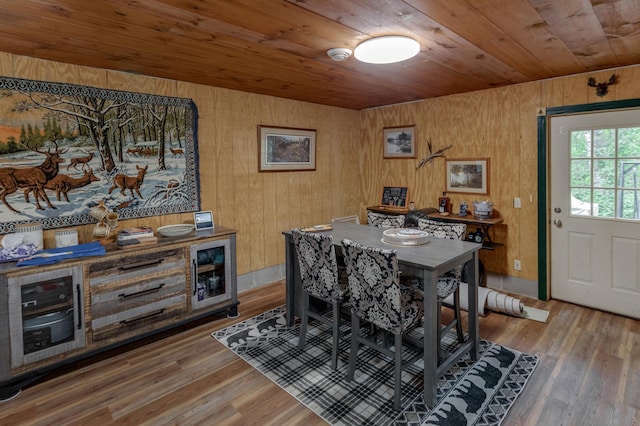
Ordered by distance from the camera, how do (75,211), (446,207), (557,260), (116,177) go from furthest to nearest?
(446,207), (557,260), (116,177), (75,211)

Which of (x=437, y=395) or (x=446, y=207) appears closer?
(x=437, y=395)

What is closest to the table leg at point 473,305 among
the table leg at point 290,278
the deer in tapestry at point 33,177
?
the table leg at point 290,278

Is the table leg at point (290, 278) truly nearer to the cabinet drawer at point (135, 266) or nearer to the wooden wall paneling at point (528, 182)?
the cabinet drawer at point (135, 266)

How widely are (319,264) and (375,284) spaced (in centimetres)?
55

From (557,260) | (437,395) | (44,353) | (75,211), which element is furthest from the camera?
(557,260)

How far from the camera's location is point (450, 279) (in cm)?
261

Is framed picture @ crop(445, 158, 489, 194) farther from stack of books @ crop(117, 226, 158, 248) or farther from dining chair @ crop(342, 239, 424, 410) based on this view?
stack of books @ crop(117, 226, 158, 248)

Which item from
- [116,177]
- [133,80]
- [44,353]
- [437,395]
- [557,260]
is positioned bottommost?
[437,395]

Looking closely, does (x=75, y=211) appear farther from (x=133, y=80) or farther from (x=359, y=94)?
(x=359, y=94)

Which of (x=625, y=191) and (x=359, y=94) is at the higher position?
(x=359, y=94)

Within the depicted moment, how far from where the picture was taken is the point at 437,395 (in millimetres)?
2260

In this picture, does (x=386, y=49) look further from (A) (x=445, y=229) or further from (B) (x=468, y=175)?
(B) (x=468, y=175)

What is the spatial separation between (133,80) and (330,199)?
9.33ft

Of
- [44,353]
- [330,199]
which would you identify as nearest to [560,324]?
[330,199]
